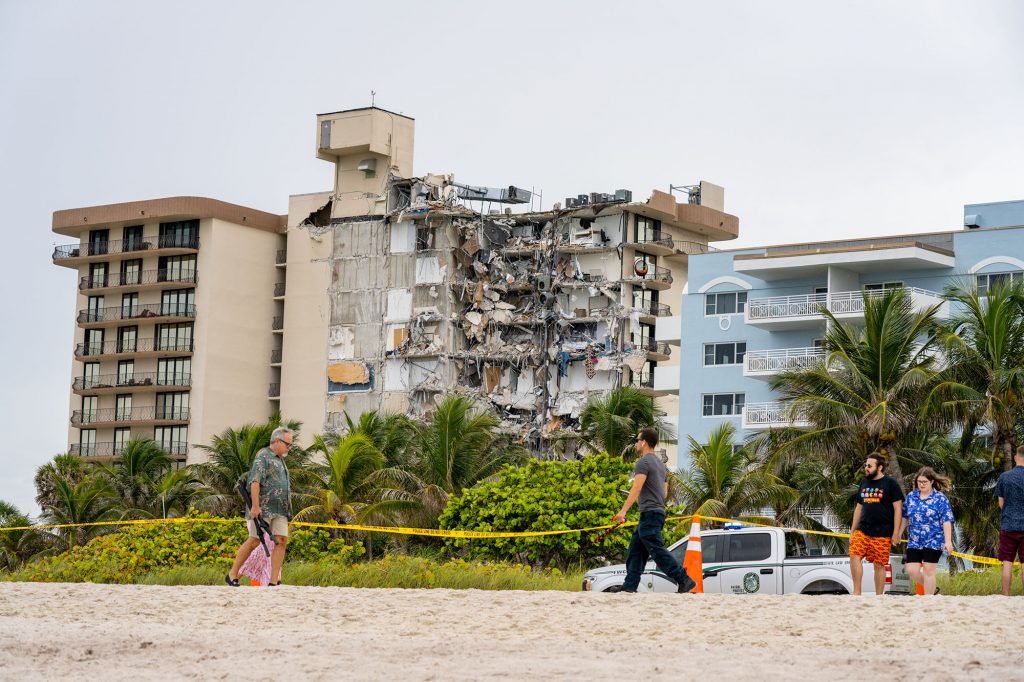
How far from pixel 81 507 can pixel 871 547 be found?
137 feet

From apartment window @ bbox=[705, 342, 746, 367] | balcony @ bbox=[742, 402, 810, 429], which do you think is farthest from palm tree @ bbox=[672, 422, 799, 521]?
apartment window @ bbox=[705, 342, 746, 367]

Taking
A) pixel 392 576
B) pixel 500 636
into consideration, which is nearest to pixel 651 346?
pixel 392 576

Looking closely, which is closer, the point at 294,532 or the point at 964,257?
the point at 294,532

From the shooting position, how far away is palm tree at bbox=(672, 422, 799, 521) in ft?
130

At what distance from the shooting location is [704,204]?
8938 cm

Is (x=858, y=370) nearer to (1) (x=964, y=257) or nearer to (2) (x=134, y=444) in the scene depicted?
(1) (x=964, y=257)

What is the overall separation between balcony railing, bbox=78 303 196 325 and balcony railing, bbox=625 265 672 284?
25.4m

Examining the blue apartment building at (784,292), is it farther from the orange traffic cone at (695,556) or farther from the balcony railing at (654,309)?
the orange traffic cone at (695,556)

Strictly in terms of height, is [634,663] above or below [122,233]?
below

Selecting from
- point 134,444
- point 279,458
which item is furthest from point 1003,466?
point 134,444

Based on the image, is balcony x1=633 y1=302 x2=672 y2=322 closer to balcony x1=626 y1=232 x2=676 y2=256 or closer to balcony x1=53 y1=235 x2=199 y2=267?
balcony x1=626 y1=232 x2=676 y2=256

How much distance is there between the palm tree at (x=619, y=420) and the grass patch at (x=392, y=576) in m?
25.6

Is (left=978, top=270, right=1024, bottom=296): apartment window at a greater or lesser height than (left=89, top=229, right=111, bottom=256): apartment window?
lesser

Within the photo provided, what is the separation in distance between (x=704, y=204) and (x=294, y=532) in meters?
61.2
